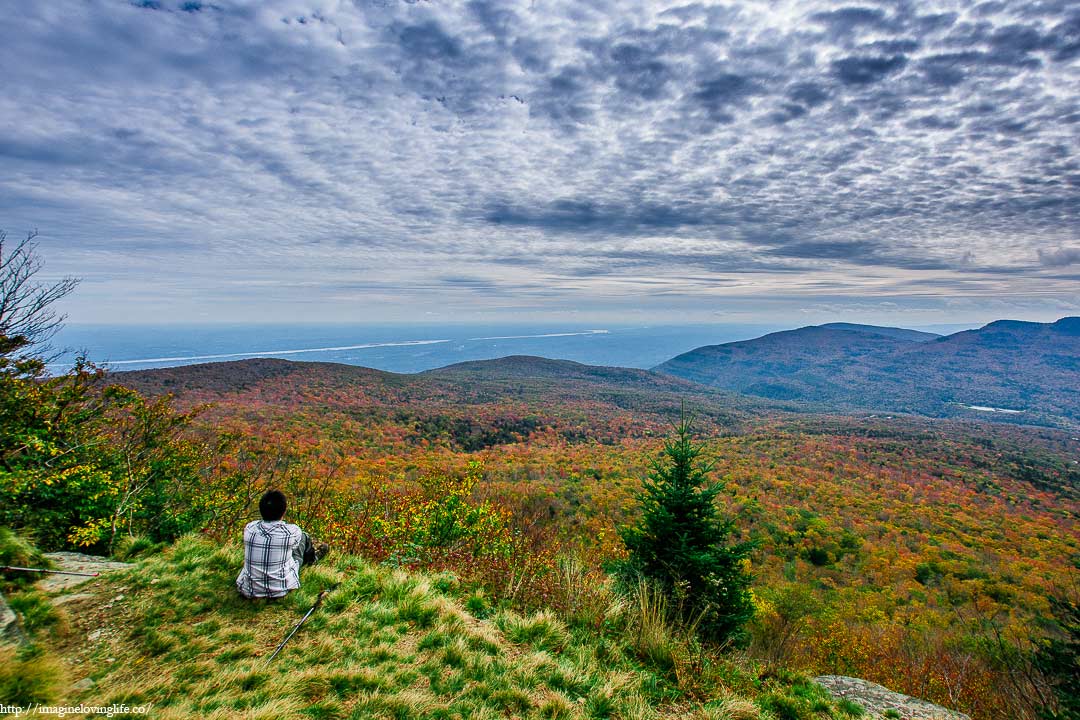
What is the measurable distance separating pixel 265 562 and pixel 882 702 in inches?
362

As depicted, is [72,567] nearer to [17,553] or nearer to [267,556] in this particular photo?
[17,553]

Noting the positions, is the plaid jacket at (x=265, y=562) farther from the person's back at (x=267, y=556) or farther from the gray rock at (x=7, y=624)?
the gray rock at (x=7, y=624)

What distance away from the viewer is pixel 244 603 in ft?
16.6

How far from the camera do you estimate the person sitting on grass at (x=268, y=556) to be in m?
5.06

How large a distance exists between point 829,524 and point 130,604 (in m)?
48.1

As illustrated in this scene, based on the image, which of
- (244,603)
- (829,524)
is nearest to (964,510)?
(829,524)

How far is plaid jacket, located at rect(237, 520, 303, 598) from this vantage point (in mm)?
5062

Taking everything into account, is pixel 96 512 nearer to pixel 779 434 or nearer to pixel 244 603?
pixel 244 603

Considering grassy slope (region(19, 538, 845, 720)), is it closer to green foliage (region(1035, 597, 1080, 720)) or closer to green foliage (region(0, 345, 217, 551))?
green foliage (region(0, 345, 217, 551))

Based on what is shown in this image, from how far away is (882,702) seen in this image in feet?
20.9

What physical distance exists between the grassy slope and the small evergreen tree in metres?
3.62

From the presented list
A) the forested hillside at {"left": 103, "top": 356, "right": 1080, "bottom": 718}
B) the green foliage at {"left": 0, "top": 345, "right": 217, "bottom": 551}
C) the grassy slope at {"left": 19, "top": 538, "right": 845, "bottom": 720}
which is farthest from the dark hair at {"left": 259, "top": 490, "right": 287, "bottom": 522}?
the green foliage at {"left": 0, "top": 345, "right": 217, "bottom": 551}

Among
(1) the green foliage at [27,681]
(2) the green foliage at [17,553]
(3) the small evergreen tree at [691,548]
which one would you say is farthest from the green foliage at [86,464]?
(3) the small evergreen tree at [691,548]

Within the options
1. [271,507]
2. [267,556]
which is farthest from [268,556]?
[271,507]
